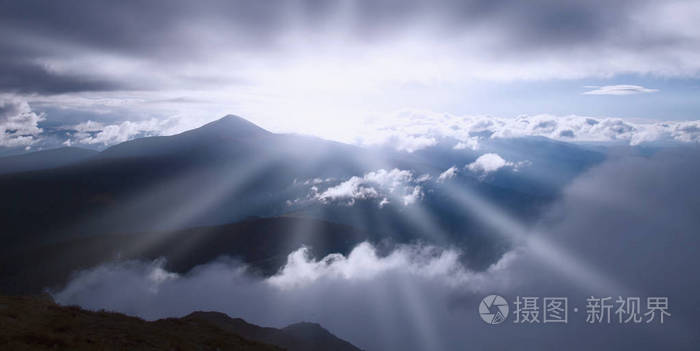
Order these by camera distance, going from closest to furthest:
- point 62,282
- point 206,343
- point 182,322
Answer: point 206,343 < point 182,322 < point 62,282

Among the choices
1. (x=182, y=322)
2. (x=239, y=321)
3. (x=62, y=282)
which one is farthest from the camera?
(x=62, y=282)

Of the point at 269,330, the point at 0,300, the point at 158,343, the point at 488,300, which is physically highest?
the point at 0,300

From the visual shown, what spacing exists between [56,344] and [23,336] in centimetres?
190

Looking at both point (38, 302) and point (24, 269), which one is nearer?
point (38, 302)

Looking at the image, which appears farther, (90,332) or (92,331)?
(92,331)

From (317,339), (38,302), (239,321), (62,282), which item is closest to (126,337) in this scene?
(38,302)

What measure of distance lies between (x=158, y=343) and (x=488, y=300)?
12388cm

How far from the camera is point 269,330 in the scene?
12338 cm

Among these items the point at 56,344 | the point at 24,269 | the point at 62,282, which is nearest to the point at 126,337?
the point at 56,344

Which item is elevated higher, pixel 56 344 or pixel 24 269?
pixel 56 344

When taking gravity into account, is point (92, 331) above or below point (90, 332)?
below

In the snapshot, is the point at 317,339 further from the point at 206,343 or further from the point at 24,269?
the point at 24,269

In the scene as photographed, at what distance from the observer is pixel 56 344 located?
17781 millimetres

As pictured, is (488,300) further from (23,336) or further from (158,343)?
(23,336)
